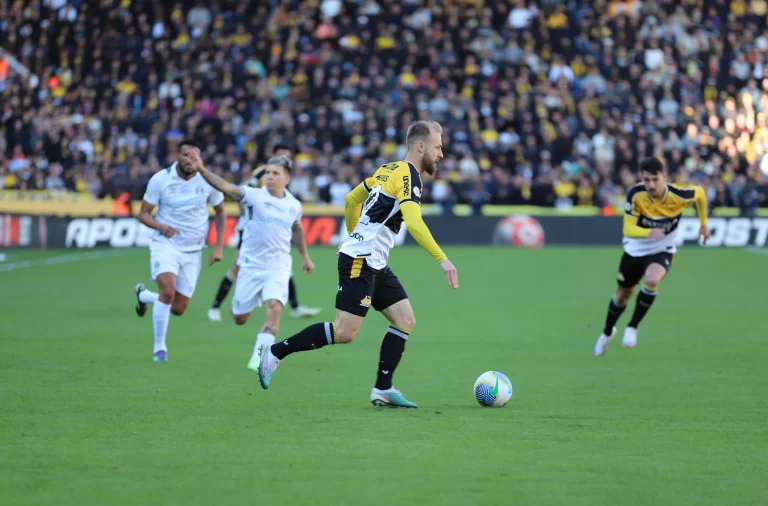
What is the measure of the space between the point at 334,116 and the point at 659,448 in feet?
90.9

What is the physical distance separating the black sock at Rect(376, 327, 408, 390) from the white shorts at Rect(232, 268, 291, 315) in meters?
2.59

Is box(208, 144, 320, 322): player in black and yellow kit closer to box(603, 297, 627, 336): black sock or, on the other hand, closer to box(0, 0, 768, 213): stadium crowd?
box(603, 297, 627, 336): black sock

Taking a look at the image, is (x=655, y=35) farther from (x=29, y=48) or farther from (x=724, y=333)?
(x=724, y=333)

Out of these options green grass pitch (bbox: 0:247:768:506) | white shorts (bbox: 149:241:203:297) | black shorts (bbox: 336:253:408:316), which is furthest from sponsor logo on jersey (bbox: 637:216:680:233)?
black shorts (bbox: 336:253:408:316)

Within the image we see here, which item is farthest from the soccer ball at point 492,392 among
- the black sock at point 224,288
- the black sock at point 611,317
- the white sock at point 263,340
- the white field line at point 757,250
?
the white field line at point 757,250

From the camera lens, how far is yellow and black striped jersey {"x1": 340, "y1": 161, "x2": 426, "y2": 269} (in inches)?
323

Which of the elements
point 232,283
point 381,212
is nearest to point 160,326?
point 381,212

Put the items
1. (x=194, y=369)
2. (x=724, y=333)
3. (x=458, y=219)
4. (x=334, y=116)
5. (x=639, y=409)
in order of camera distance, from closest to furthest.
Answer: (x=639, y=409)
(x=194, y=369)
(x=724, y=333)
(x=458, y=219)
(x=334, y=116)

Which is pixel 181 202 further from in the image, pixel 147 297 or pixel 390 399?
pixel 390 399

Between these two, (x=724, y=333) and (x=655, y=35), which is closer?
(x=724, y=333)

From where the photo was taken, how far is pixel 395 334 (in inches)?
342

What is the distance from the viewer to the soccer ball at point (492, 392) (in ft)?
28.2

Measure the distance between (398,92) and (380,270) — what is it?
26.1m

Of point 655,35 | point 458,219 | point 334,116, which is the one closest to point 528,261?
point 458,219
